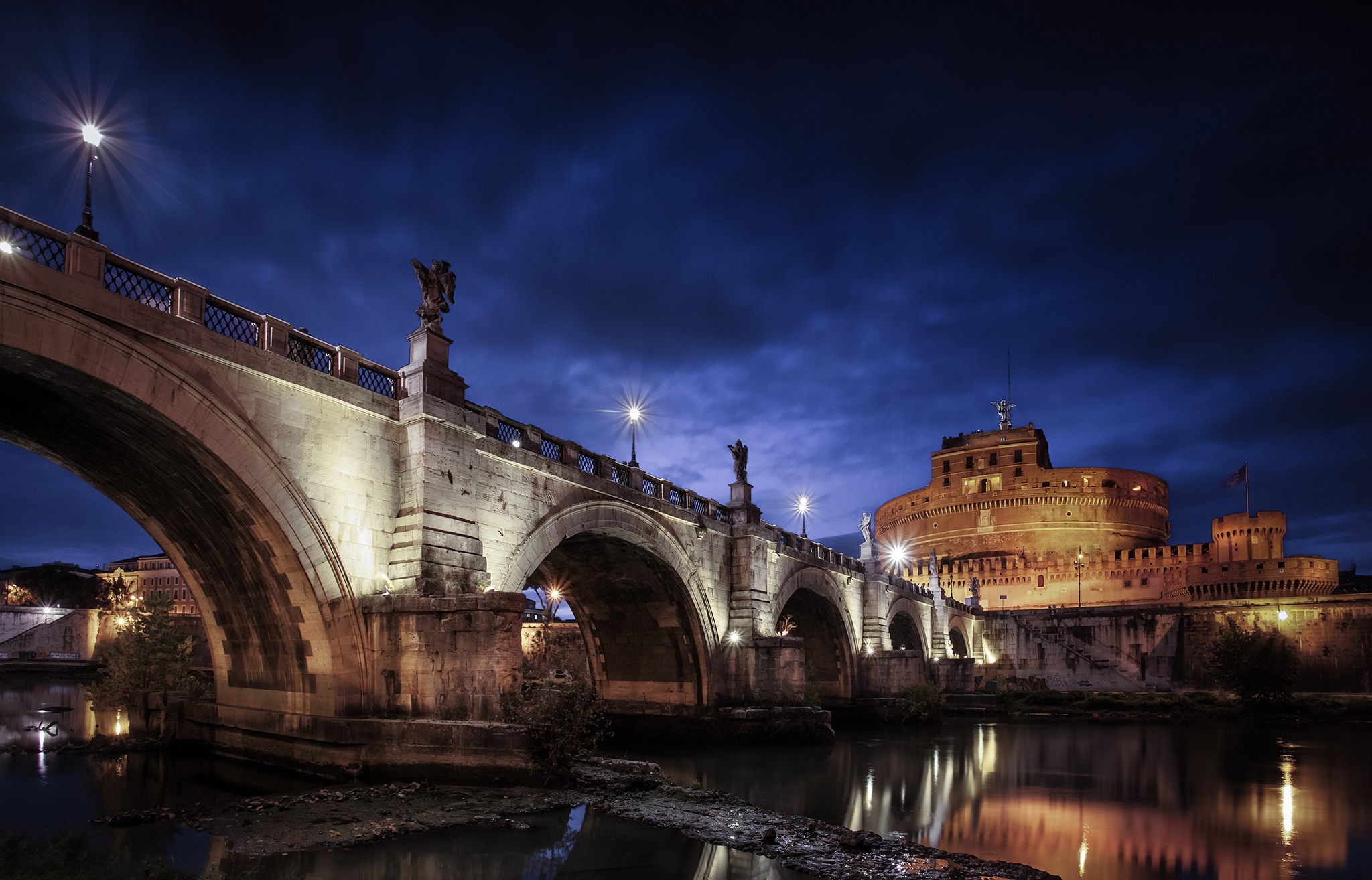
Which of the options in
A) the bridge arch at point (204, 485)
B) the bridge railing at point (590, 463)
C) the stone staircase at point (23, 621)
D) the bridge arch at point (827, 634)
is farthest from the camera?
the stone staircase at point (23, 621)

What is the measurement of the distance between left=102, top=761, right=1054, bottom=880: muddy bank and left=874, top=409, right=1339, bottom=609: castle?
48.0 m

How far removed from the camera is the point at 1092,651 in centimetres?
4788

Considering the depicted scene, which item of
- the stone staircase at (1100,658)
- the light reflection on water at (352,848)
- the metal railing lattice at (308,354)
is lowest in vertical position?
the stone staircase at (1100,658)

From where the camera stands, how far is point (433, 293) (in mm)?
15789

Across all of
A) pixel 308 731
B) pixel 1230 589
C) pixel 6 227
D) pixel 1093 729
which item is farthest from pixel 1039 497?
pixel 6 227

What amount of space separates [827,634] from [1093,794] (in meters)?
18.6

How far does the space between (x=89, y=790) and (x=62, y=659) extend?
49878mm

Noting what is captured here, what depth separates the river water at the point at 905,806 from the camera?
967 cm

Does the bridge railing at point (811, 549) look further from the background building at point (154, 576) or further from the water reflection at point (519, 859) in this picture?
the background building at point (154, 576)

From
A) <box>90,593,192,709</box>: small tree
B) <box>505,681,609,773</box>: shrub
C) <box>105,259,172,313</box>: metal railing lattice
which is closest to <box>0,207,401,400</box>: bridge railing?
<box>105,259,172,313</box>: metal railing lattice

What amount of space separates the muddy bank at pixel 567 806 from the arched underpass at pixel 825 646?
20822 millimetres

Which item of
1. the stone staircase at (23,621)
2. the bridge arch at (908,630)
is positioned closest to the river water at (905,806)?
the bridge arch at (908,630)

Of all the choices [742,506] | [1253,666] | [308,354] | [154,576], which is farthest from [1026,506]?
[154,576]

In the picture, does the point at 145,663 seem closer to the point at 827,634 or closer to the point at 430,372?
the point at 430,372
